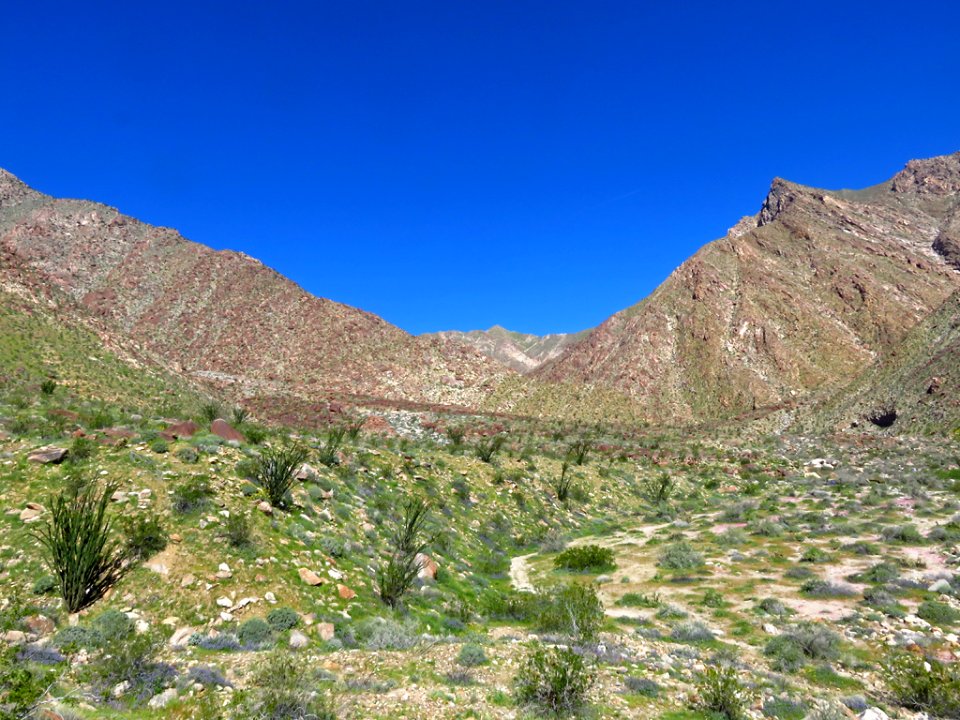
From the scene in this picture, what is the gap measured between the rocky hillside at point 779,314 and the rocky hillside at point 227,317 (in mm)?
20073

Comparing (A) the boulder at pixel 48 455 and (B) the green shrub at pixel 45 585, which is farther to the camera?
(A) the boulder at pixel 48 455

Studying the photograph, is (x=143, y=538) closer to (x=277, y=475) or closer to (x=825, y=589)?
(x=277, y=475)

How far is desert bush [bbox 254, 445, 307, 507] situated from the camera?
11.0 meters

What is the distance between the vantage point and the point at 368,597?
9.37m

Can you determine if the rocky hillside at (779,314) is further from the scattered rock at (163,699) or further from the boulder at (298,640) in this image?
the scattered rock at (163,699)

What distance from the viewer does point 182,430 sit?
45.4 ft

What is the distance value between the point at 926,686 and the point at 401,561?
8370 mm

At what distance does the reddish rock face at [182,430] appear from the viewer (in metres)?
13.4

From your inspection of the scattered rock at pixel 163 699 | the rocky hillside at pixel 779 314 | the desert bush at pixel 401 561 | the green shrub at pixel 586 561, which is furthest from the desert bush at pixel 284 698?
the rocky hillside at pixel 779 314

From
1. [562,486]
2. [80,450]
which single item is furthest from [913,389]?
[80,450]

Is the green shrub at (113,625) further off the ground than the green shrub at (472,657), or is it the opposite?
the green shrub at (113,625)

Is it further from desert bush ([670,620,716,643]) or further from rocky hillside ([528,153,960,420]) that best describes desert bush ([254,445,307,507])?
rocky hillside ([528,153,960,420])

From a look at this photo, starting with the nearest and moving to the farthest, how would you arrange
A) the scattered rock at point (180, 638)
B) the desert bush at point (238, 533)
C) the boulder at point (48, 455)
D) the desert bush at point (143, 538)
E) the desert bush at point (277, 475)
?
the scattered rock at point (180, 638) < the desert bush at point (143, 538) < the desert bush at point (238, 533) < the boulder at point (48, 455) < the desert bush at point (277, 475)

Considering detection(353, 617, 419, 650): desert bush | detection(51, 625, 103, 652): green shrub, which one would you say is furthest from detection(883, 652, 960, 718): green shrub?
detection(51, 625, 103, 652): green shrub
